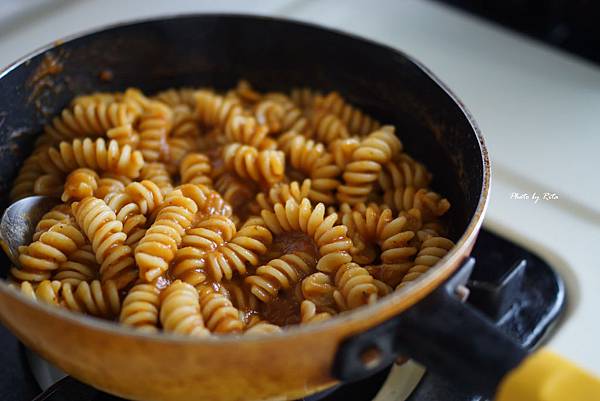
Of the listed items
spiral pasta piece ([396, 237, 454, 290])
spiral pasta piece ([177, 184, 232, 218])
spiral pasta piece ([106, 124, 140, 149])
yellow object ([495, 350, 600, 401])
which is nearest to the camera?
yellow object ([495, 350, 600, 401])

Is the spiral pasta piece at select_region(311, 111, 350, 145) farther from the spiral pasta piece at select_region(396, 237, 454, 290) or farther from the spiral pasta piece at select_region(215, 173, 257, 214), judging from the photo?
the spiral pasta piece at select_region(396, 237, 454, 290)

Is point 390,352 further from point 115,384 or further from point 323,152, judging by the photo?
point 323,152

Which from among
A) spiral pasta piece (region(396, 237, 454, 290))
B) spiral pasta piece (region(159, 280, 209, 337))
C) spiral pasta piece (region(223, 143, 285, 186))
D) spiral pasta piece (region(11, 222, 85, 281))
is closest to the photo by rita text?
spiral pasta piece (region(396, 237, 454, 290))

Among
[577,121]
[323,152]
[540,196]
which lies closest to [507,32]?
[577,121]

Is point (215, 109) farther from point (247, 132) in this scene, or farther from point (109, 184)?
point (109, 184)

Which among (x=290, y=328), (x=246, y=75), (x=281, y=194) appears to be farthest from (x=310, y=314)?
(x=246, y=75)

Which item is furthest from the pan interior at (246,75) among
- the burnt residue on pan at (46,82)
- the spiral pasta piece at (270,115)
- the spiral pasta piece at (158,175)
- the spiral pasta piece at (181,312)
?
the spiral pasta piece at (181,312)
